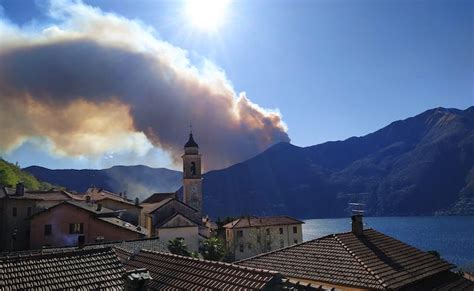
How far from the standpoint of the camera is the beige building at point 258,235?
63938mm

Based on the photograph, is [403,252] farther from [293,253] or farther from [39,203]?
[39,203]

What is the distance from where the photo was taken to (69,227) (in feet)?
147

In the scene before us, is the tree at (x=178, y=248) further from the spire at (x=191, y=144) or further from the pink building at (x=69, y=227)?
the spire at (x=191, y=144)

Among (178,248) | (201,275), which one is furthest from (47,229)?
(201,275)

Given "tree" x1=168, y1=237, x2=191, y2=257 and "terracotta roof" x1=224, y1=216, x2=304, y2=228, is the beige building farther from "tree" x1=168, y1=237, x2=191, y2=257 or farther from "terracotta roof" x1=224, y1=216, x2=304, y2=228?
"tree" x1=168, y1=237, x2=191, y2=257

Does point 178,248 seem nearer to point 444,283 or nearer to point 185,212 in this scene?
point 185,212

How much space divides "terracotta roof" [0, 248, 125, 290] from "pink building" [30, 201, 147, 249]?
31.0m

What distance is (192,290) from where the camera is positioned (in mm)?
11484

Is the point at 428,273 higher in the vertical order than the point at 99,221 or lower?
lower

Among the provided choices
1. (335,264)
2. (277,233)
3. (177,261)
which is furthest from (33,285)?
(277,233)

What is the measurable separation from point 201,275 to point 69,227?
3740cm

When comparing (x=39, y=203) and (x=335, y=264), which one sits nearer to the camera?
(x=335, y=264)

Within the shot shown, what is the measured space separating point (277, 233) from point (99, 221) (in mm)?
31902

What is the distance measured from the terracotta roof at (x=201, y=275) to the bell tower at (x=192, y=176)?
5537cm
